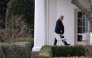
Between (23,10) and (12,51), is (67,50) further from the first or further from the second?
(23,10)

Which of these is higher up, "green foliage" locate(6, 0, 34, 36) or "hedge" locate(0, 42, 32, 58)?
"green foliage" locate(6, 0, 34, 36)

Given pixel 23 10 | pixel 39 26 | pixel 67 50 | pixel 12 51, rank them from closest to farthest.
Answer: pixel 12 51 < pixel 67 50 < pixel 39 26 < pixel 23 10

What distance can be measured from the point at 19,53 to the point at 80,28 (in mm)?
7944

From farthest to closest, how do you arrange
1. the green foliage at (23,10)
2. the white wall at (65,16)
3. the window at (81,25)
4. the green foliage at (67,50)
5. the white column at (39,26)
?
the green foliage at (23,10), the window at (81,25), the white wall at (65,16), the white column at (39,26), the green foliage at (67,50)

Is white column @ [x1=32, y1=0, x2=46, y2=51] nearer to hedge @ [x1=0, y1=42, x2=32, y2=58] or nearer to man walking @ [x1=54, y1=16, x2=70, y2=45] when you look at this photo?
man walking @ [x1=54, y1=16, x2=70, y2=45]

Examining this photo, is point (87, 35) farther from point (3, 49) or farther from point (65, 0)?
point (3, 49)

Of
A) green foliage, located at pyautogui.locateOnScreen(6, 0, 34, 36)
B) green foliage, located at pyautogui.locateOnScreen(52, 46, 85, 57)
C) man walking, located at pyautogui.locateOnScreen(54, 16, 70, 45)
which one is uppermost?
green foliage, located at pyautogui.locateOnScreen(6, 0, 34, 36)

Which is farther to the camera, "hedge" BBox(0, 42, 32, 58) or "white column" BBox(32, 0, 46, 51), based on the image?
"white column" BBox(32, 0, 46, 51)

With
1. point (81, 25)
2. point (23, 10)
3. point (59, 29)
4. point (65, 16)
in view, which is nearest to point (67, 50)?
point (59, 29)

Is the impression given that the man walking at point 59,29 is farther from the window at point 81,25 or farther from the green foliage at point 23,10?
the green foliage at point 23,10

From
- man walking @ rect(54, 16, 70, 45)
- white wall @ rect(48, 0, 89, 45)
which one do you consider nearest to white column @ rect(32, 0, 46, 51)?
man walking @ rect(54, 16, 70, 45)

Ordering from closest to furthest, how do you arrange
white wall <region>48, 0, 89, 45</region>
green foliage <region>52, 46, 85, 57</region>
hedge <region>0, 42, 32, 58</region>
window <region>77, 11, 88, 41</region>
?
hedge <region>0, 42, 32, 58</region>, green foliage <region>52, 46, 85, 57</region>, white wall <region>48, 0, 89, 45</region>, window <region>77, 11, 88, 41</region>

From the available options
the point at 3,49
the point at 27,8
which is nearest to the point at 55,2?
the point at 27,8

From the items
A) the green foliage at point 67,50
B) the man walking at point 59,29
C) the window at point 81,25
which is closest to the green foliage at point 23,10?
the window at point 81,25
